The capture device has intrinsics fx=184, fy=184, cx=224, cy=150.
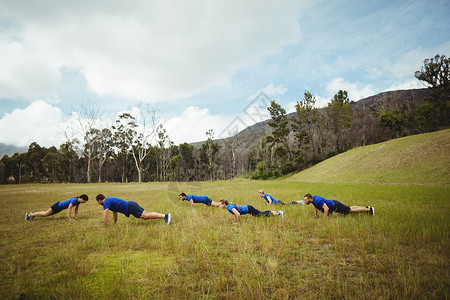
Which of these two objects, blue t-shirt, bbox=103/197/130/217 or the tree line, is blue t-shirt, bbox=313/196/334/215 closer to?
blue t-shirt, bbox=103/197/130/217

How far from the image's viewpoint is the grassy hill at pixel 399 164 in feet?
69.0

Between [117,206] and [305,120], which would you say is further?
[305,120]

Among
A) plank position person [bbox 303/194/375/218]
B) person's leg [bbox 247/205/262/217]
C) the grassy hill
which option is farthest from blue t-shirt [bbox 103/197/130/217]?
the grassy hill

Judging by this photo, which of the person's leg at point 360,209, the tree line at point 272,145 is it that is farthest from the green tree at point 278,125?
the person's leg at point 360,209

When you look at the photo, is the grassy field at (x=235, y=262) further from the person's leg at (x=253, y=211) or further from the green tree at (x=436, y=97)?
the green tree at (x=436, y=97)

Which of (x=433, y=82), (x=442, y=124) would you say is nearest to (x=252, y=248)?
(x=442, y=124)

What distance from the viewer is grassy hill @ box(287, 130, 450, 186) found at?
2104 centimetres

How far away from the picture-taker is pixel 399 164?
84.6 ft

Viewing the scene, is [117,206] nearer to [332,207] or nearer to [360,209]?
[332,207]

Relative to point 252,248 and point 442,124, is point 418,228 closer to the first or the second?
point 252,248

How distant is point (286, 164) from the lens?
A: 4578cm

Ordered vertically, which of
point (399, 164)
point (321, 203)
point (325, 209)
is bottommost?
point (325, 209)

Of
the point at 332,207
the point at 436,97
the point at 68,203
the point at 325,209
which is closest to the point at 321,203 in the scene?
the point at 325,209

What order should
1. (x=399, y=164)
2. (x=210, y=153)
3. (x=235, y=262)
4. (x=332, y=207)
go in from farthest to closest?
(x=210, y=153) → (x=399, y=164) → (x=332, y=207) → (x=235, y=262)
